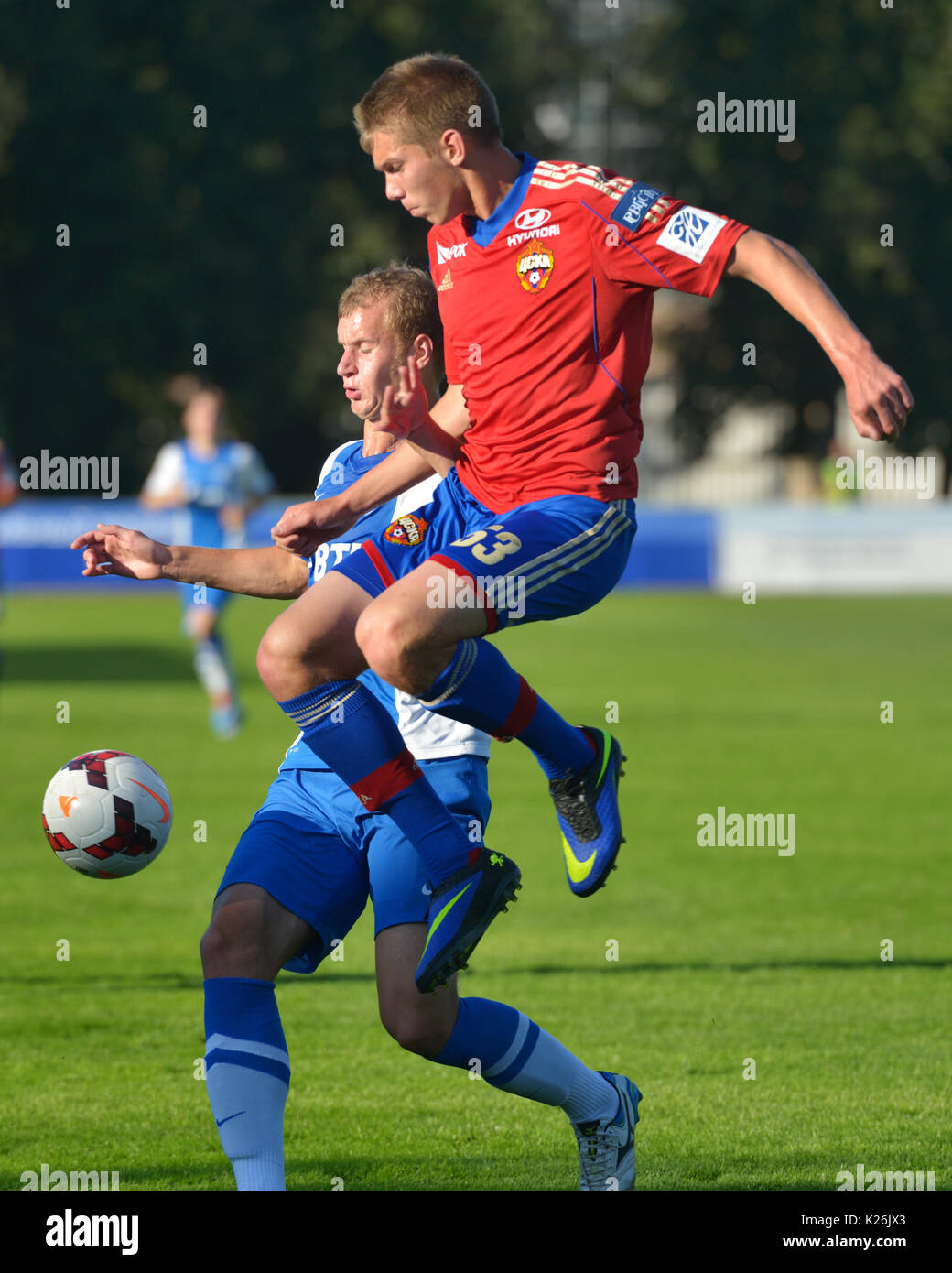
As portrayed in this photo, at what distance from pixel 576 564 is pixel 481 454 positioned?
0.44 m

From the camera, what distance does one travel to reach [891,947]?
25.7 feet

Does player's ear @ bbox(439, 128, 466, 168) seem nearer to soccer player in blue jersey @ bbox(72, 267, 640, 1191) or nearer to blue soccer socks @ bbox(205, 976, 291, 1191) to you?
soccer player in blue jersey @ bbox(72, 267, 640, 1191)

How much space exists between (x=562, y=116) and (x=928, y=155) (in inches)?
449

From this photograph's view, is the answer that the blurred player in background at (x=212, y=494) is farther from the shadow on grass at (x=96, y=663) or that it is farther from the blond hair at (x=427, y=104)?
the blond hair at (x=427, y=104)

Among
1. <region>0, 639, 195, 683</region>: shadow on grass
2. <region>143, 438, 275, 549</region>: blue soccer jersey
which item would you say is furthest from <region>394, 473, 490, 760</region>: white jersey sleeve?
<region>0, 639, 195, 683</region>: shadow on grass

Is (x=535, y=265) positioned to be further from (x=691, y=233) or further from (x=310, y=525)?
(x=310, y=525)

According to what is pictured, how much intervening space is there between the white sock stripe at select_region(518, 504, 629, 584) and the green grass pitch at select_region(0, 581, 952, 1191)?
5.70 feet

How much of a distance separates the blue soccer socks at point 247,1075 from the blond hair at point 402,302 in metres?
1.66

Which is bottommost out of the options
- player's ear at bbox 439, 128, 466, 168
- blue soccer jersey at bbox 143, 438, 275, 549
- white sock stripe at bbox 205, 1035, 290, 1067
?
white sock stripe at bbox 205, 1035, 290, 1067

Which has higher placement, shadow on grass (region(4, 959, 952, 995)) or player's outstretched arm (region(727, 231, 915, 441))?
player's outstretched arm (region(727, 231, 915, 441))

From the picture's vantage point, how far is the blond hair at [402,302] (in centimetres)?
461

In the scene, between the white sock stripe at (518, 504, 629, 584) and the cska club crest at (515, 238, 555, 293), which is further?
the cska club crest at (515, 238, 555, 293)

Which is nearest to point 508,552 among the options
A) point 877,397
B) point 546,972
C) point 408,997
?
point 877,397

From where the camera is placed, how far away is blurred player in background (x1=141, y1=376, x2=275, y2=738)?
584 inches
